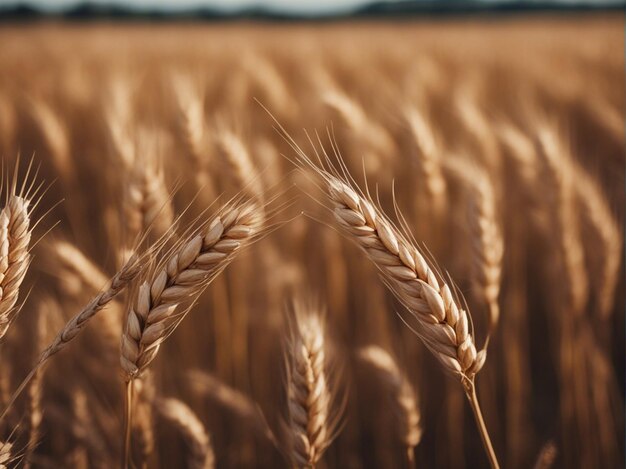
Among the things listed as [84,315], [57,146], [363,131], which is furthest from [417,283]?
[57,146]

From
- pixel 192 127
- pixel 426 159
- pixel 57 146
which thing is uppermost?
pixel 57 146

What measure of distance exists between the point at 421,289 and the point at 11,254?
0.67 m

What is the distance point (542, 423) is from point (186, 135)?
1837 millimetres

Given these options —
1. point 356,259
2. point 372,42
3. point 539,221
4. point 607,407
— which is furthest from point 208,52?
point 607,407

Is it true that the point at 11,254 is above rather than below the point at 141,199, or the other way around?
below

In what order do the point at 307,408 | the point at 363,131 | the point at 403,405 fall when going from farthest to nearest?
the point at 363,131 < the point at 403,405 < the point at 307,408

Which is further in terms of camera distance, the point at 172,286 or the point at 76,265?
the point at 76,265

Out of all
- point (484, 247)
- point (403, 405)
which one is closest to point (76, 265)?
point (403, 405)

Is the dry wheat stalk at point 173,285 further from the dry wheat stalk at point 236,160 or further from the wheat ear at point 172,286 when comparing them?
the dry wheat stalk at point 236,160

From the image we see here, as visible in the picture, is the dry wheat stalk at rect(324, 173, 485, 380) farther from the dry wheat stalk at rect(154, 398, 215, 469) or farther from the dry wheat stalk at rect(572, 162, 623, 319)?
the dry wheat stalk at rect(572, 162, 623, 319)

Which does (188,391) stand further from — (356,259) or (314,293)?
(356,259)

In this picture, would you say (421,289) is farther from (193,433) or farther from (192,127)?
(192,127)

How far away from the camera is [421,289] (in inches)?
32.4

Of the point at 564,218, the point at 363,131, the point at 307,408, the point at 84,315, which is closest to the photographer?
the point at 84,315
